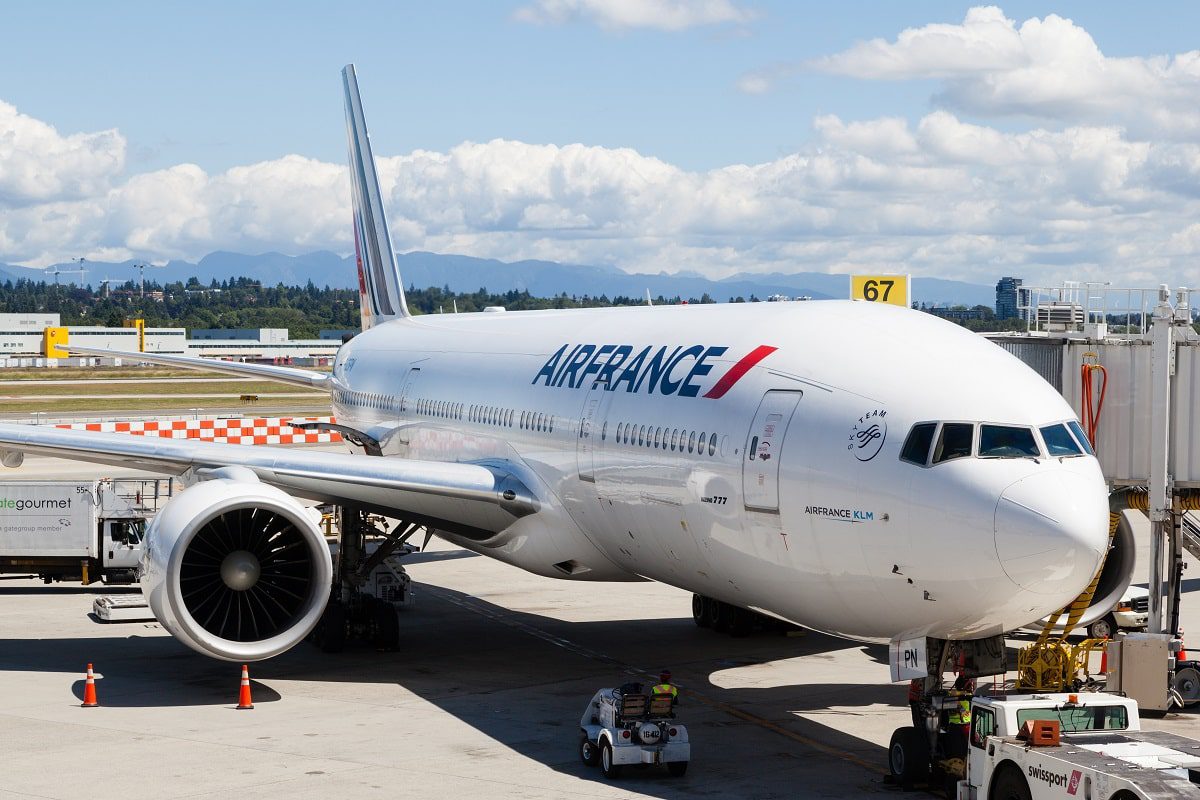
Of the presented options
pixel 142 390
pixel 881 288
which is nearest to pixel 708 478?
pixel 881 288

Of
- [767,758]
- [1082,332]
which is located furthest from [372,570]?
[1082,332]

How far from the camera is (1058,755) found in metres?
12.4

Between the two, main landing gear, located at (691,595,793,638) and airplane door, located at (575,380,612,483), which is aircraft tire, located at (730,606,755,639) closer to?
main landing gear, located at (691,595,793,638)

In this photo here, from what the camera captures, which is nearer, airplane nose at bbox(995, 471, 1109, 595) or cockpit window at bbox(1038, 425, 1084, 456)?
airplane nose at bbox(995, 471, 1109, 595)

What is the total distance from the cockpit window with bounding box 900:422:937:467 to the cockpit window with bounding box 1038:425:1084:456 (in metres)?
0.97

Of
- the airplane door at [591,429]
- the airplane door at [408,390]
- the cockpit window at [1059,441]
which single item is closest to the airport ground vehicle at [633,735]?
the airplane door at [591,429]

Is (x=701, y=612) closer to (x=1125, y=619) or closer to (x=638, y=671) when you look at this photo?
(x=638, y=671)

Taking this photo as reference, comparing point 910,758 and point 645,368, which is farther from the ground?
point 645,368

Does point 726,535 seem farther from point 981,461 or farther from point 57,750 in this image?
point 57,750

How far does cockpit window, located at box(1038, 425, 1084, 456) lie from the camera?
13453 millimetres

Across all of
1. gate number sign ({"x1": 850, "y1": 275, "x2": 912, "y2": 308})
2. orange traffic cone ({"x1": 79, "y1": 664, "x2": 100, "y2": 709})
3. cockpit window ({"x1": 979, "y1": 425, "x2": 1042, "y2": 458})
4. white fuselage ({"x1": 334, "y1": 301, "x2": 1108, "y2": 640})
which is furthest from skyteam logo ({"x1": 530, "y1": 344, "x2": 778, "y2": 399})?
gate number sign ({"x1": 850, "y1": 275, "x2": 912, "y2": 308})

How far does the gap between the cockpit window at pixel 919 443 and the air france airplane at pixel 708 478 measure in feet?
0.10

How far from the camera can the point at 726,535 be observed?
1561 centimetres

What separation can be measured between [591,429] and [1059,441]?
6685 millimetres
